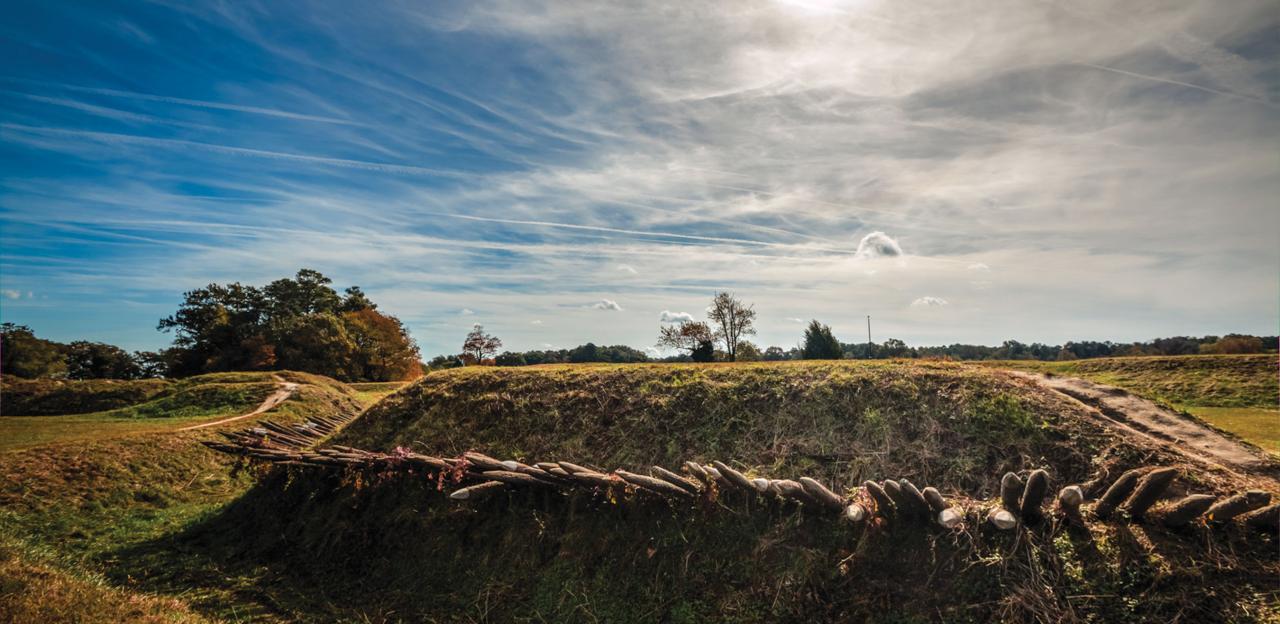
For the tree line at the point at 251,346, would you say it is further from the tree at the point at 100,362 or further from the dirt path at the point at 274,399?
the dirt path at the point at 274,399

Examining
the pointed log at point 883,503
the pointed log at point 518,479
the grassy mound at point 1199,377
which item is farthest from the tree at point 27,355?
the grassy mound at point 1199,377

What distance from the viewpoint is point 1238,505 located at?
4211mm

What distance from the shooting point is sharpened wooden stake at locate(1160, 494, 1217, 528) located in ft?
13.9

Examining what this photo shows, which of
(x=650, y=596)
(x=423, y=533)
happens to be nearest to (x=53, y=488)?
(x=423, y=533)

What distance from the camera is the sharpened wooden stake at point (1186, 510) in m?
4.25

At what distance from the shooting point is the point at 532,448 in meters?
9.26

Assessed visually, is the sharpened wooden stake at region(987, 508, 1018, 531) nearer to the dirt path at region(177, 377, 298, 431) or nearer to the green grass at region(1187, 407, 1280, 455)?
the green grass at region(1187, 407, 1280, 455)

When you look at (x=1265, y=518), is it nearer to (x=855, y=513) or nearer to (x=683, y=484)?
(x=855, y=513)

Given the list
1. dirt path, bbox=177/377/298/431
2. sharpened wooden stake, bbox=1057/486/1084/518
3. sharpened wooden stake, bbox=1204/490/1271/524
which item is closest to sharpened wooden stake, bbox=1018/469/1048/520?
sharpened wooden stake, bbox=1057/486/1084/518

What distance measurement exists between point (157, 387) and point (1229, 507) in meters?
40.8

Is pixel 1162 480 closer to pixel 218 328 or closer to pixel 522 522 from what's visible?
pixel 522 522

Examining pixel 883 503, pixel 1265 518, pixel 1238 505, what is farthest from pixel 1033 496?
pixel 1265 518

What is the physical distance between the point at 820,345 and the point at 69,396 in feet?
139

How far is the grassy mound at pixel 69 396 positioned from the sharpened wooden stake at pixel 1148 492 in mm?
38242
